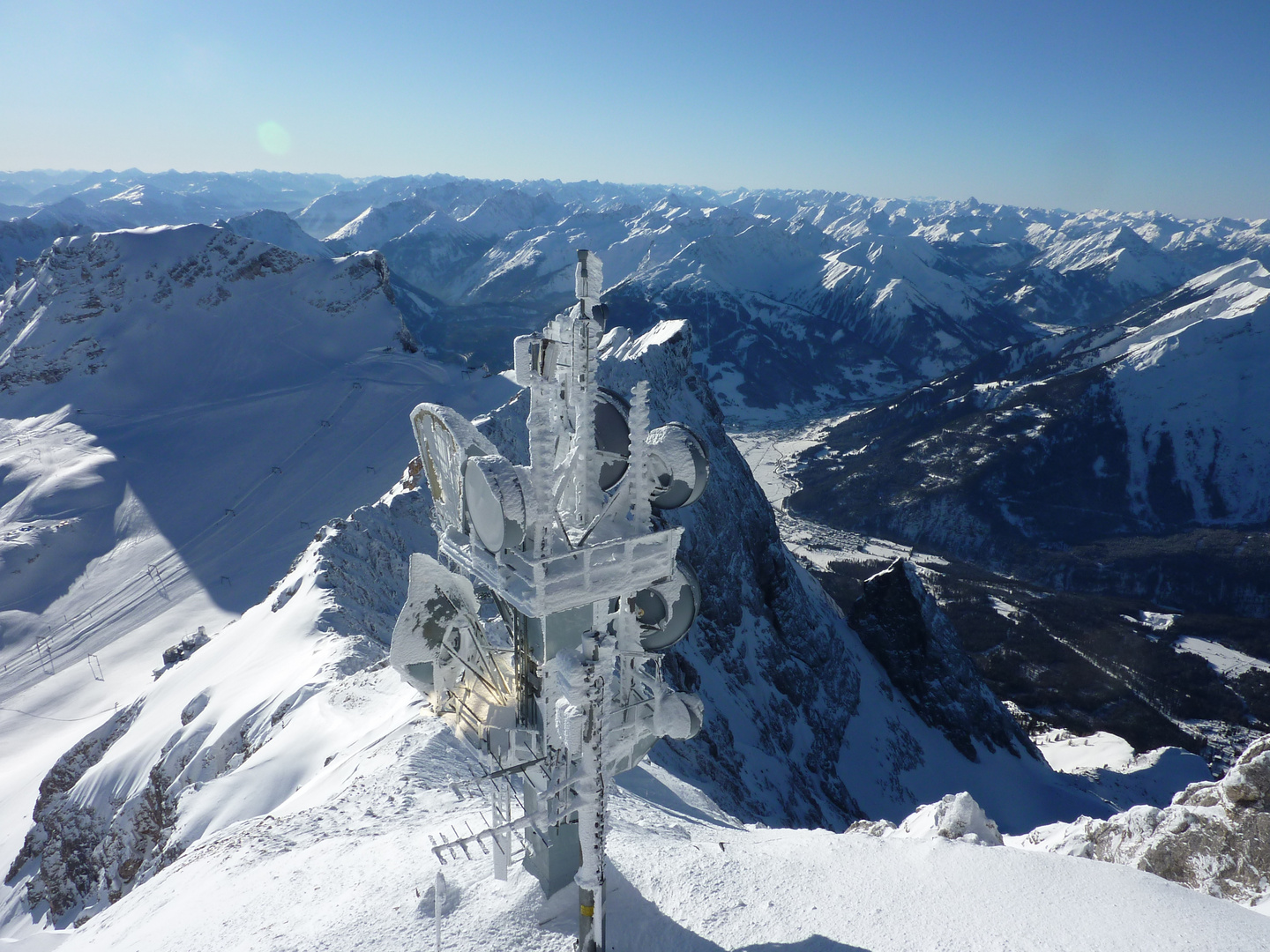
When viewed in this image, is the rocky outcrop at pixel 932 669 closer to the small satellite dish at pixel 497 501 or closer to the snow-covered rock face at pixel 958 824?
the snow-covered rock face at pixel 958 824

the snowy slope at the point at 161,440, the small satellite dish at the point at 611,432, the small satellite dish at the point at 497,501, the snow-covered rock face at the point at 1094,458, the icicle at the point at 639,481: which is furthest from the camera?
the snow-covered rock face at the point at 1094,458

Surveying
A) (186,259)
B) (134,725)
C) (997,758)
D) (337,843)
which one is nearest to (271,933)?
(337,843)

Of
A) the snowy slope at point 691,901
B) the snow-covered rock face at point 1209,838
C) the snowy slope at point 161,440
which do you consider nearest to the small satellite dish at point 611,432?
the snowy slope at point 691,901

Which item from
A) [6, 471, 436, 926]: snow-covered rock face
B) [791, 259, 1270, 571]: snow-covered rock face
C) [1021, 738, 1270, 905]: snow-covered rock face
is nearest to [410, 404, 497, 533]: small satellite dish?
[6, 471, 436, 926]: snow-covered rock face

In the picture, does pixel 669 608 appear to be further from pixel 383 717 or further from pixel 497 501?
pixel 383 717

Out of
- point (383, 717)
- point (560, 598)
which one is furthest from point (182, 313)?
point (560, 598)

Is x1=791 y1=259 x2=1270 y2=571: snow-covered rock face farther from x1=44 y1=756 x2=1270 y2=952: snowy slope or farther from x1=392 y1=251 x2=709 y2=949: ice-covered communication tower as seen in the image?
x1=392 y1=251 x2=709 y2=949: ice-covered communication tower
